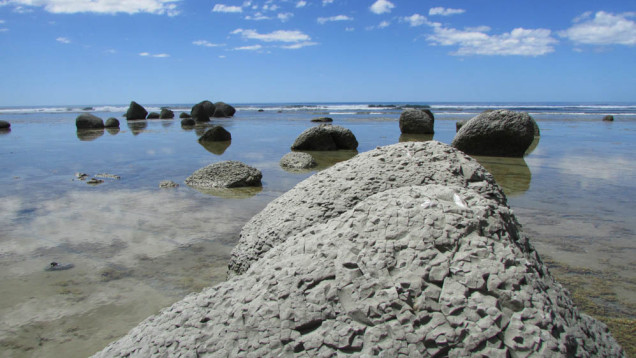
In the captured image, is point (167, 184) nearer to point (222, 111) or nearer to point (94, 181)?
point (94, 181)

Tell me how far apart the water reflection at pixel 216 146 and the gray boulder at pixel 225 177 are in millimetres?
4592

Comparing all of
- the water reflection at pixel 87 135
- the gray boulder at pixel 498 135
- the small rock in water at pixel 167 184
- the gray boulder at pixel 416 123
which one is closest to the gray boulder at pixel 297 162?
the small rock in water at pixel 167 184

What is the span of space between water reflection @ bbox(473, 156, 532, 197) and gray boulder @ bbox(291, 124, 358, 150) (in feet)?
13.0

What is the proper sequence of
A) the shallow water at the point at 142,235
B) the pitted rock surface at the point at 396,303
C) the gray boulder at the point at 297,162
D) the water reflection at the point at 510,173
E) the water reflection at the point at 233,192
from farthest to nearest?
the gray boulder at the point at 297,162
the water reflection at the point at 510,173
the water reflection at the point at 233,192
the shallow water at the point at 142,235
the pitted rock surface at the point at 396,303

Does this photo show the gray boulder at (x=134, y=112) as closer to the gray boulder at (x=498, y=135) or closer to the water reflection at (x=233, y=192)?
the gray boulder at (x=498, y=135)

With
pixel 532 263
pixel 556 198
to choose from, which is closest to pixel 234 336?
pixel 532 263

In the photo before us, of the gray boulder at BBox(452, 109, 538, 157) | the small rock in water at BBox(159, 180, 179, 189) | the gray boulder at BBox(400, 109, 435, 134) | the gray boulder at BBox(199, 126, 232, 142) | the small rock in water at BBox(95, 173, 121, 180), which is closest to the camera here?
the small rock in water at BBox(159, 180, 179, 189)

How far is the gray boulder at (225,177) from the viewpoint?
279 inches

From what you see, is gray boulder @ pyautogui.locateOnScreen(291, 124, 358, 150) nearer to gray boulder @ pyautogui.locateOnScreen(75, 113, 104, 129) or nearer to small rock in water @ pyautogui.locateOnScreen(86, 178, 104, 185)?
small rock in water @ pyautogui.locateOnScreen(86, 178, 104, 185)

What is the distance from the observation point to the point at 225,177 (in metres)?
7.18

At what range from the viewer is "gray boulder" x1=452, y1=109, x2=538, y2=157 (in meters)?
11.0

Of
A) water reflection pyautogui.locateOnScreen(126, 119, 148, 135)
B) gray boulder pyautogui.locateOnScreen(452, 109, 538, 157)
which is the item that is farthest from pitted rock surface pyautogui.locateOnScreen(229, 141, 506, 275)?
water reflection pyautogui.locateOnScreen(126, 119, 148, 135)

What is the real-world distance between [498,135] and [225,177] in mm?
7567

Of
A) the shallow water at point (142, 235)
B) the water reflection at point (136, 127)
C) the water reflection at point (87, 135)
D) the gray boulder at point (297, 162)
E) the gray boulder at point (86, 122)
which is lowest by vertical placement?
the shallow water at point (142, 235)
